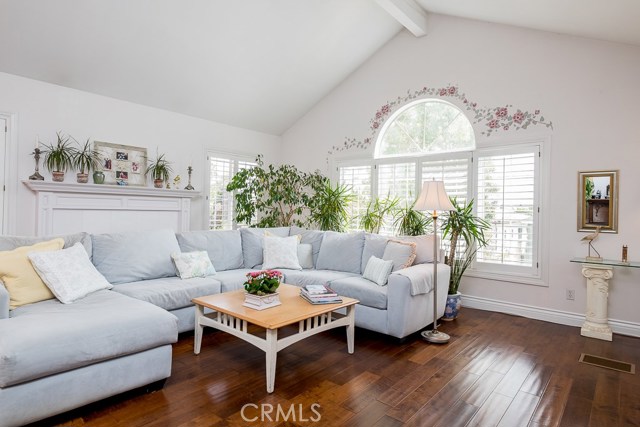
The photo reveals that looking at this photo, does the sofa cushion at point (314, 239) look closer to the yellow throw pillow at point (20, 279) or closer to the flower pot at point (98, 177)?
the flower pot at point (98, 177)

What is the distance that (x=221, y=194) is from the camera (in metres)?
5.91

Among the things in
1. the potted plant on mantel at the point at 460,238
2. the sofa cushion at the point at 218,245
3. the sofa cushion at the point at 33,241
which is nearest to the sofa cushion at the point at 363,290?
the potted plant on mantel at the point at 460,238

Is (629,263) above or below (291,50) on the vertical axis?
below

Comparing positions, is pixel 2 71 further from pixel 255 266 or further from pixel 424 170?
pixel 424 170

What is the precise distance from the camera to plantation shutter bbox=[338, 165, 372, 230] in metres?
5.65

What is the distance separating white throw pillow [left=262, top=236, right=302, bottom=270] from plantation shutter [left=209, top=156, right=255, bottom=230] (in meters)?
1.63

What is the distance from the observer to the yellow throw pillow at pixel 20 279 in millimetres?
2527

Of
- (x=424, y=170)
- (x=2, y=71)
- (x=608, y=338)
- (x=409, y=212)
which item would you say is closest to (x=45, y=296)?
(x=2, y=71)

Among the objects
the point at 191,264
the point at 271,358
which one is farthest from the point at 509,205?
the point at 191,264

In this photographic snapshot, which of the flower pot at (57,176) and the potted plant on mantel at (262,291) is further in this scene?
the flower pot at (57,176)

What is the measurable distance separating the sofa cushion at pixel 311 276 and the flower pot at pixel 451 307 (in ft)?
3.50

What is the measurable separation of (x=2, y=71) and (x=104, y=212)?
175 centimetres

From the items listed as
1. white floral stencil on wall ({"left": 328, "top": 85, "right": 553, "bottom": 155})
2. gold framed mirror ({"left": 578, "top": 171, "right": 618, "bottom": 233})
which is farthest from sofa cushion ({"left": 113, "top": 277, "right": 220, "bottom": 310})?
gold framed mirror ({"left": 578, "top": 171, "right": 618, "bottom": 233})

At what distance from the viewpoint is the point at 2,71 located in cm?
388
